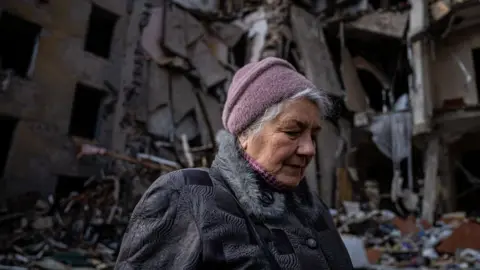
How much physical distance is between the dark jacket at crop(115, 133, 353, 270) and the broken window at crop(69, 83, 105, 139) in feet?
40.8

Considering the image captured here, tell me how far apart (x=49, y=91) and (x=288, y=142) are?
11.9m

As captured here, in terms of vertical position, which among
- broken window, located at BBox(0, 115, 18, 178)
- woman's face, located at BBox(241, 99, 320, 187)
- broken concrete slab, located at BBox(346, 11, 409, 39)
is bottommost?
woman's face, located at BBox(241, 99, 320, 187)

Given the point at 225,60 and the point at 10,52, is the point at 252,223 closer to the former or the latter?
the point at 10,52

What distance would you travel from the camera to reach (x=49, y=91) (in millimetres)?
11445

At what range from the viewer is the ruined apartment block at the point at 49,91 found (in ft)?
34.5

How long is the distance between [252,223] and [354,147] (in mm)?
14391

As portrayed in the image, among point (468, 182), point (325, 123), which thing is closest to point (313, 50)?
point (325, 123)

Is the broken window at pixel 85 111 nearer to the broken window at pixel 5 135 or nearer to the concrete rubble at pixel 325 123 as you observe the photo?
the concrete rubble at pixel 325 123

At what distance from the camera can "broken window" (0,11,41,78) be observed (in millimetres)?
11096

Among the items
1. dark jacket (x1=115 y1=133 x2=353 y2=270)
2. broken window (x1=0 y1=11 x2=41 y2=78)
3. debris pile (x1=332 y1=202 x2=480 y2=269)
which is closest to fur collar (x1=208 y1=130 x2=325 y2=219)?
dark jacket (x1=115 y1=133 x2=353 y2=270)

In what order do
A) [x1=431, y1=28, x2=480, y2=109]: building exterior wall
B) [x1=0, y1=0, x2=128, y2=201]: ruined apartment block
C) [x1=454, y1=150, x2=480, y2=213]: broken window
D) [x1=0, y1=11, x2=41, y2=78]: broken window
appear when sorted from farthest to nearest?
[x1=454, y1=150, x2=480, y2=213]: broken window → [x1=431, y1=28, x2=480, y2=109]: building exterior wall → [x1=0, y1=11, x2=41, y2=78]: broken window → [x1=0, y1=0, x2=128, y2=201]: ruined apartment block

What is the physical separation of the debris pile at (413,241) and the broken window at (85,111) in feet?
29.6

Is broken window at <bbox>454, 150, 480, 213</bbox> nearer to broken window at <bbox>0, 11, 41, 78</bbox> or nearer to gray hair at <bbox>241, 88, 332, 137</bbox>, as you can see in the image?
gray hair at <bbox>241, 88, 332, 137</bbox>

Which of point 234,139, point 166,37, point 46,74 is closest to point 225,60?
point 166,37
